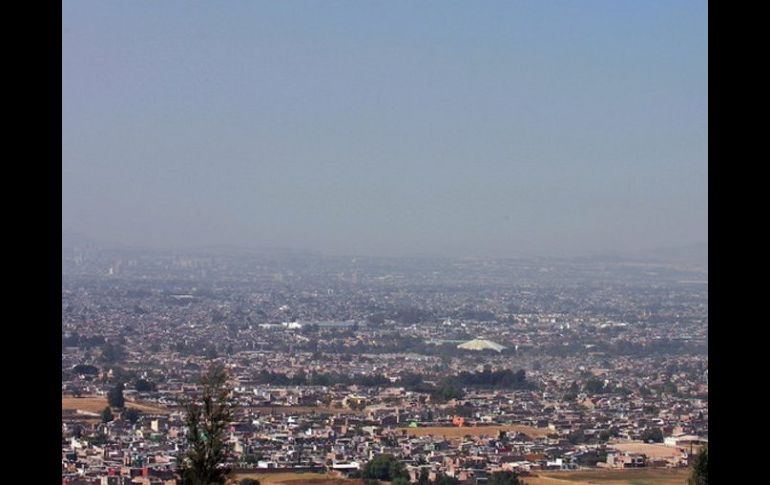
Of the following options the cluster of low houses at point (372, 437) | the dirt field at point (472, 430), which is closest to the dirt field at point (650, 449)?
the cluster of low houses at point (372, 437)

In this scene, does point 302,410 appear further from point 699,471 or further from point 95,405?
point 699,471

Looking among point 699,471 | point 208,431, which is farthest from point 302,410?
point 699,471

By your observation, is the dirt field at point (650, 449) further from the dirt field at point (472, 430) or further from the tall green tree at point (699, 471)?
the tall green tree at point (699, 471)

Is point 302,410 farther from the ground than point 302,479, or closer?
farther from the ground

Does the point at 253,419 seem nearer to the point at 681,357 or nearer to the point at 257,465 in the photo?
the point at 257,465

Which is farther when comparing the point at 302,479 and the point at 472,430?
the point at 472,430
